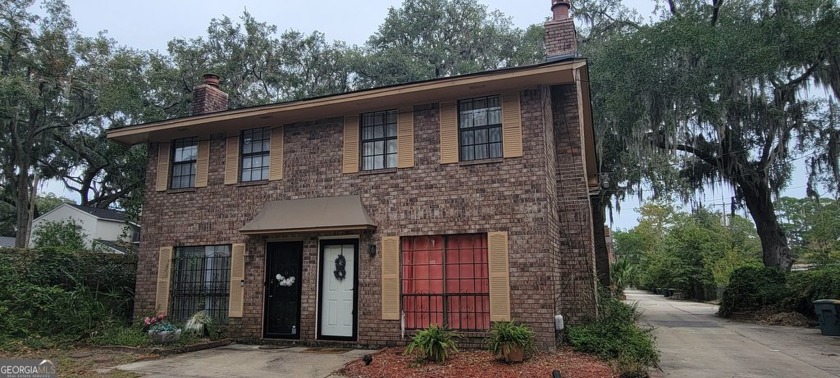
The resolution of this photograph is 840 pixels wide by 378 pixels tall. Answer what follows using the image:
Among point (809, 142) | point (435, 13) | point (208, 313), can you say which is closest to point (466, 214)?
point (208, 313)

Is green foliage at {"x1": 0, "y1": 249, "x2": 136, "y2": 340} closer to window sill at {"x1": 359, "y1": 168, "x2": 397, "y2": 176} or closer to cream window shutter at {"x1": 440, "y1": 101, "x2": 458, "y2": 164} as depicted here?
window sill at {"x1": 359, "y1": 168, "x2": 397, "y2": 176}

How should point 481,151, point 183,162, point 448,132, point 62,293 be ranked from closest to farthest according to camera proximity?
1. point 481,151
2. point 448,132
3. point 62,293
4. point 183,162

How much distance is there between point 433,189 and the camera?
9.47m

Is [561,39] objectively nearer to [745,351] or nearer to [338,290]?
[338,290]

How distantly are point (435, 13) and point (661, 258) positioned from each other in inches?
939

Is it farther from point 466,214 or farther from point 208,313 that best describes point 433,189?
point 208,313

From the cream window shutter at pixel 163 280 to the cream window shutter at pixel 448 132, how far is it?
6305 mm

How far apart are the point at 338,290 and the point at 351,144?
9.22 feet

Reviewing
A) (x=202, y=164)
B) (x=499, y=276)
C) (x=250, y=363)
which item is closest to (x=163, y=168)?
(x=202, y=164)

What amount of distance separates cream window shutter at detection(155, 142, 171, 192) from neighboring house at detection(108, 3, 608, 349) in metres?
0.07

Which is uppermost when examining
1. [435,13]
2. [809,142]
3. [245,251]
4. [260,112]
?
[435,13]

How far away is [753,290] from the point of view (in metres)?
18.6

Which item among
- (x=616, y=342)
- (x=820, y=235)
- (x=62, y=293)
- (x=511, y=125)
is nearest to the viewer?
(x=616, y=342)

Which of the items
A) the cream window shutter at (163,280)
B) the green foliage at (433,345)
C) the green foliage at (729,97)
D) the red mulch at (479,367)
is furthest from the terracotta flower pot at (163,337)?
the green foliage at (729,97)
